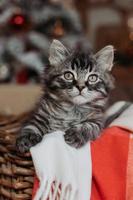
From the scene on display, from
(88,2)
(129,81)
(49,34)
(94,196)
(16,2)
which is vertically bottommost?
(94,196)

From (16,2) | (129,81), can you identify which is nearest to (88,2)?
(129,81)

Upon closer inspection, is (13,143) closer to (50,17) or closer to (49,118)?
(49,118)

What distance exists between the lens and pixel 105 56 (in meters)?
1.10

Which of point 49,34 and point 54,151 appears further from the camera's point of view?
point 49,34

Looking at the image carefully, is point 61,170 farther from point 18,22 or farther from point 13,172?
point 18,22

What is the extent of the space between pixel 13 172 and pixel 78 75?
0.26m

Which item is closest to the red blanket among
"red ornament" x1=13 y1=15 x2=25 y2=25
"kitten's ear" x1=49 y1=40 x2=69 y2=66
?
"kitten's ear" x1=49 y1=40 x2=69 y2=66

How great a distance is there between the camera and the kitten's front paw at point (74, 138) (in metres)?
1.03

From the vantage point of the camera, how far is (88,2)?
11.2 feet

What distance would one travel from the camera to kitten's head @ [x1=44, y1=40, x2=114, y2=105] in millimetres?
1059

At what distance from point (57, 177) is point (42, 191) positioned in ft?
0.15

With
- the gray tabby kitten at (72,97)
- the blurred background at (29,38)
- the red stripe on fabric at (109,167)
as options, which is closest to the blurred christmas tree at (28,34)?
the blurred background at (29,38)

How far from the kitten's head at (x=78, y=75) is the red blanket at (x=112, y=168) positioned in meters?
0.11

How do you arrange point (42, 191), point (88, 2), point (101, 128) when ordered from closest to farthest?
point (42, 191) → point (101, 128) → point (88, 2)
